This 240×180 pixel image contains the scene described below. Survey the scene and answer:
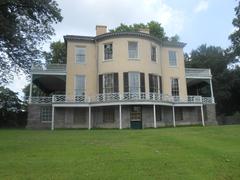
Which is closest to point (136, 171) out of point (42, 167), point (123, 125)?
point (42, 167)

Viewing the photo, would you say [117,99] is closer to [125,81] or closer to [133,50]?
[125,81]

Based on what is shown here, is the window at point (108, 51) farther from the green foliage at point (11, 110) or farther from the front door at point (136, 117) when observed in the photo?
the green foliage at point (11, 110)

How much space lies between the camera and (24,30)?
21109 mm

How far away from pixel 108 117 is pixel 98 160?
663 inches

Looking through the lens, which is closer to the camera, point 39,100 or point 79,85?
point 39,100

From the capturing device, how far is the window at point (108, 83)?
26.0 m

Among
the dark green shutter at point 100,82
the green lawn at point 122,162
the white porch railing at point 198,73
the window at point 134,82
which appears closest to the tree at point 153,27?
the white porch railing at point 198,73

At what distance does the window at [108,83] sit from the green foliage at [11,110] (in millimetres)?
11843

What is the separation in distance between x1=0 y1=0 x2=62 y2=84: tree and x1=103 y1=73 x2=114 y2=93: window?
→ 6675mm

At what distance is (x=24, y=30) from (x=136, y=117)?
11400mm

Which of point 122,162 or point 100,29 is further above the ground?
point 100,29

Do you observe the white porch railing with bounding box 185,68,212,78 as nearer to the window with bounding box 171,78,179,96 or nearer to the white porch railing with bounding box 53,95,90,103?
the window with bounding box 171,78,179,96

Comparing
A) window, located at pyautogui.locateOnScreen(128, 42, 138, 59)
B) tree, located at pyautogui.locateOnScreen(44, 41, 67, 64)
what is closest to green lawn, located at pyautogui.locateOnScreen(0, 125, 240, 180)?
window, located at pyautogui.locateOnScreen(128, 42, 138, 59)

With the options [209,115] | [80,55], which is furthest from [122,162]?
[209,115]
